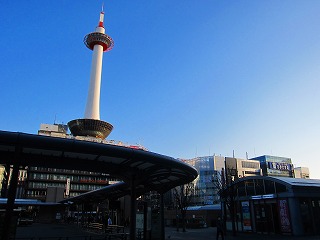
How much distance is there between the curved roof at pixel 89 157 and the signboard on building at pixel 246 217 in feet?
29.0

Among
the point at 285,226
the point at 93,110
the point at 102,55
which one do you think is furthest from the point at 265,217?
the point at 102,55

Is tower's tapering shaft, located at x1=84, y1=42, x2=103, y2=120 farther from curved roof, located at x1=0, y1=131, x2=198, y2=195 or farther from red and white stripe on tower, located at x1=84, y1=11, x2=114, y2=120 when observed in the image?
curved roof, located at x1=0, y1=131, x2=198, y2=195

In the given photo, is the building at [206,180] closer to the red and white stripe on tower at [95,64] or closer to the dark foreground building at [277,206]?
the red and white stripe on tower at [95,64]

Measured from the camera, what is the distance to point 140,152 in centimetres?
1536

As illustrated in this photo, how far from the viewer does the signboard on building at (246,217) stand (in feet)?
88.0

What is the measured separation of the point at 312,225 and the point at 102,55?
104094 mm

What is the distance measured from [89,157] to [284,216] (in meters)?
16.0

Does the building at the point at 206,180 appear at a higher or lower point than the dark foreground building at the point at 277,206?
higher

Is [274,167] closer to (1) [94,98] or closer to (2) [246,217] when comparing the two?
(1) [94,98]

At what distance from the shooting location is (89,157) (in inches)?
657

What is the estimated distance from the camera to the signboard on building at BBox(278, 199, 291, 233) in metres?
23.1

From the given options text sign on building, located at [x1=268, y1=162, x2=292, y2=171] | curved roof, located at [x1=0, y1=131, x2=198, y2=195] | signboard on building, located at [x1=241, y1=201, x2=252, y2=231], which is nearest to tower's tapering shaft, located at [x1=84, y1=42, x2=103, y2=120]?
text sign on building, located at [x1=268, y1=162, x2=292, y2=171]

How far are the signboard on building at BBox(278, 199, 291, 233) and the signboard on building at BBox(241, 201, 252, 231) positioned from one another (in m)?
3.62

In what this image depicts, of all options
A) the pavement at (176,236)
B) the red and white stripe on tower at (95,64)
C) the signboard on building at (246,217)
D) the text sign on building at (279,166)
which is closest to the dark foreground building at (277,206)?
the signboard on building at (246,217)
